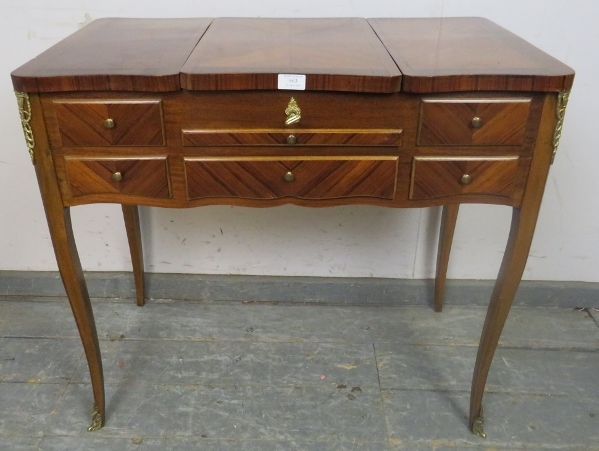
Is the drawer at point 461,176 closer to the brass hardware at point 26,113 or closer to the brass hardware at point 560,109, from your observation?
the brass hardware at point 560,109

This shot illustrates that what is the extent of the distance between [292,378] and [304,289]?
348 mm

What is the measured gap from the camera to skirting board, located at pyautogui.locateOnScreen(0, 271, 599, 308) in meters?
1.71

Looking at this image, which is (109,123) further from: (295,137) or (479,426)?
(479,426)

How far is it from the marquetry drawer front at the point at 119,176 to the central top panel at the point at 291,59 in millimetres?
166

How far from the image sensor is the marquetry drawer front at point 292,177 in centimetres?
100

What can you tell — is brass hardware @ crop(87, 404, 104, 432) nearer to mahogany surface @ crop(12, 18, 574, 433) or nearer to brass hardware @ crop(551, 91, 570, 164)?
mahogany surface @ crop(12, 18, 574, 433)

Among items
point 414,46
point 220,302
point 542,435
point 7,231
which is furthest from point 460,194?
point 7,231

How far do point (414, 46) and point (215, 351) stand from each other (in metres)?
0.94

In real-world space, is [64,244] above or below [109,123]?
below

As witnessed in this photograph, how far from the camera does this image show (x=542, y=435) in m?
1.28

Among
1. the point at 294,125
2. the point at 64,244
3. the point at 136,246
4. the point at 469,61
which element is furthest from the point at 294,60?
the point at 136,246

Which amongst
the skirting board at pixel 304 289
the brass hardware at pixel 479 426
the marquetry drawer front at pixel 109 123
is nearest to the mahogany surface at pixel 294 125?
the marquetry drawer front at pixel 109 123

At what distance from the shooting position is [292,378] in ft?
4.69

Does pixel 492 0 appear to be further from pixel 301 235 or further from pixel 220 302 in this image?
pixel 220 302
